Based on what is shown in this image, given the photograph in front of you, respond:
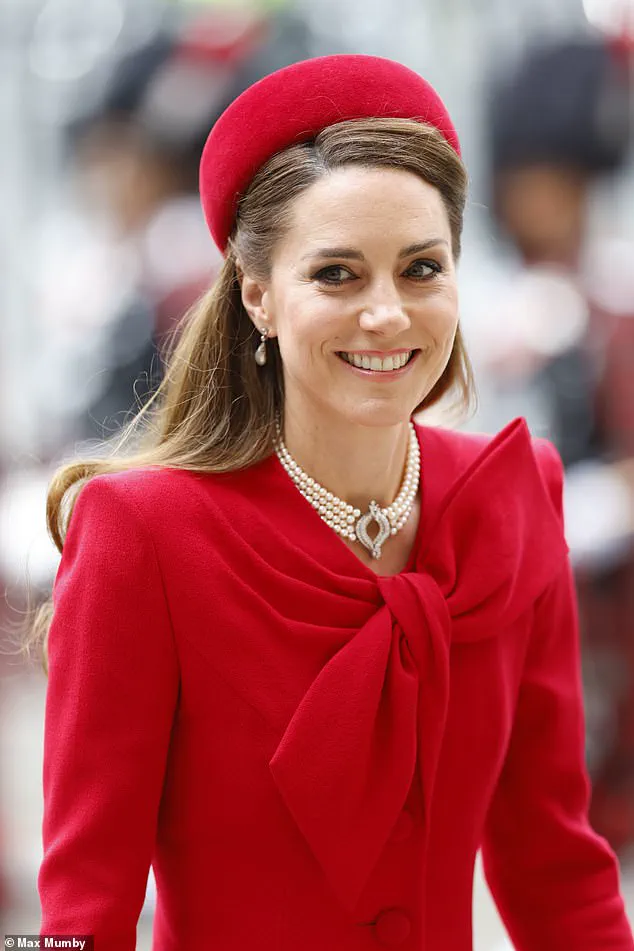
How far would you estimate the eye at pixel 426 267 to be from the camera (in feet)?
5.09

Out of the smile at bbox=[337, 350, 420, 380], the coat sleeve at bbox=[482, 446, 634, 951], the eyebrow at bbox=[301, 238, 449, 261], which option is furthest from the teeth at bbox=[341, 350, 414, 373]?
the coat sleeve at bbox=[482, 446, 634, 951]

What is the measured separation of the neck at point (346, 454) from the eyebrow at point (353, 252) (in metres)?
0.22

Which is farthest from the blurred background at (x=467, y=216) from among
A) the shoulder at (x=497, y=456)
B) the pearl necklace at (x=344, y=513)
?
the pearl necklace at (x=344, y=513)

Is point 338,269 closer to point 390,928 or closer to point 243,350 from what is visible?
point 243,350

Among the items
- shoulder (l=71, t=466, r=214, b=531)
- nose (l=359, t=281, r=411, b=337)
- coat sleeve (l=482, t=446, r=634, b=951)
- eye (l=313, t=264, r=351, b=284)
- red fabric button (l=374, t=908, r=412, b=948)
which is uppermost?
eye (l=313, t=264, r=351, b=284)

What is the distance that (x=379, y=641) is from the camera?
5.08 feet

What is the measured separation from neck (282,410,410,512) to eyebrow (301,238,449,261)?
221 mm

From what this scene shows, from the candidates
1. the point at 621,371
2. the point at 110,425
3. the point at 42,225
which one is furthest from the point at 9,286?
the point at 621,371

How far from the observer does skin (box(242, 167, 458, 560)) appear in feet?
4.94

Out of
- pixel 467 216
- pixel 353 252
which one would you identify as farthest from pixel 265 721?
pixel 467 216

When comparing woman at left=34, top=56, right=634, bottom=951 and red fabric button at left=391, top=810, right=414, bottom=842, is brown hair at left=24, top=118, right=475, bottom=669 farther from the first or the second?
red fabric button at left=391, top=810, right=414, bottom=842

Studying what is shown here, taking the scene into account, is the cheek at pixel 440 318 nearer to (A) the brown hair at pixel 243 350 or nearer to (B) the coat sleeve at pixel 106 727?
(A) the brown hair at pixel 243 350

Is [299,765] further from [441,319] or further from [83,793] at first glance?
[441,319]

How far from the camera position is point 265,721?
1536 mm
